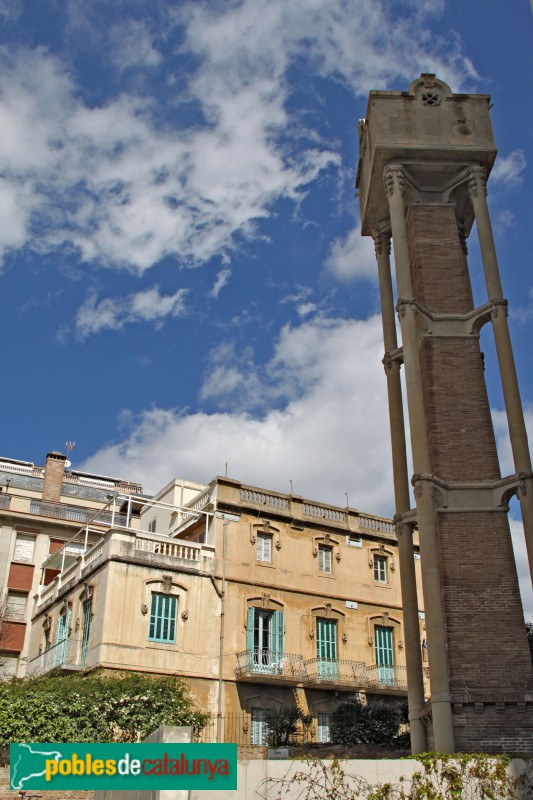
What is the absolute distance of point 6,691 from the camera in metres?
22.4

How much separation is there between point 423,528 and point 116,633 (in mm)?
13478

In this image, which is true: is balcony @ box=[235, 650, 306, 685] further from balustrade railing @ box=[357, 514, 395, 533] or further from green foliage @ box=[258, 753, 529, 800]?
green foliage @ box=[258, 753, 529, 800]

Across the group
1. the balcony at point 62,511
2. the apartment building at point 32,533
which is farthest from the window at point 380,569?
the balcony at point 62,511

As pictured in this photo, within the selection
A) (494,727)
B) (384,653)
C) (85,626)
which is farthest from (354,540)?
(494,727)

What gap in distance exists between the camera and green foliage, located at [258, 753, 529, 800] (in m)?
13.7

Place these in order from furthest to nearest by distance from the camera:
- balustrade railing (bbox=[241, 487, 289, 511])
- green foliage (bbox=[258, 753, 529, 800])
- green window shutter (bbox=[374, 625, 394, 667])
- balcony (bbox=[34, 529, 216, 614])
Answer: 1. green window shutter (bbox=[374, 625, 394, 667])
2. balustrade railing (bbox=[241, 487, 289, 511])
3. balcony (bbox=[34, 529, 216, 614])
4. green foliage (bbox=[258, 753, 529, 800])

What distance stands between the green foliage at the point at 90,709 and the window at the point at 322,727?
7.44 metres

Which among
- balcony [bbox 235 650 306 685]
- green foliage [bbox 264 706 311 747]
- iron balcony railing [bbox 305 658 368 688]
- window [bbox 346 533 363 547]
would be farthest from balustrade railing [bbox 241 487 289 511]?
green foliage [bbox 264 706 311 747]

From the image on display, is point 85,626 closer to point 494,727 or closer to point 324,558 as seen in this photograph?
point 324,558

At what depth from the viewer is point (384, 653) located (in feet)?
113

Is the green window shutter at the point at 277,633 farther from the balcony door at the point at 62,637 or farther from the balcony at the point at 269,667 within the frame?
the balcony door at the point at 62,637

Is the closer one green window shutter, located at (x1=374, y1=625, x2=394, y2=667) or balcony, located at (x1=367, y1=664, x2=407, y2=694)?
balcony, located at (x1=367, y1=664, x2=407, y2=694)

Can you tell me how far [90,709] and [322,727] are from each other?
11165mm

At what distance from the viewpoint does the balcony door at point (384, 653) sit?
33312 millimetres
